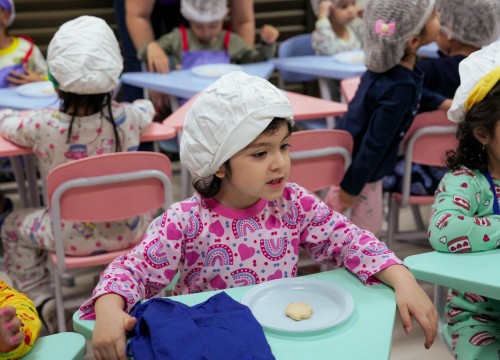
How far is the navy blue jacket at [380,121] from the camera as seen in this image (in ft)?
8.41

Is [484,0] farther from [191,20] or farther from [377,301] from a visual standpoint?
[377,301]

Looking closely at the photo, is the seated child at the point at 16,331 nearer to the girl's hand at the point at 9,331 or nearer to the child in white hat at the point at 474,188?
the girl's hand at the point at 9,331

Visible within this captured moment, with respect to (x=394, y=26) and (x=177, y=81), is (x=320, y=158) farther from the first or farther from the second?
(x=177, y=81)

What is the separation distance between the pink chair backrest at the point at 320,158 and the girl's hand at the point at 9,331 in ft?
4.43

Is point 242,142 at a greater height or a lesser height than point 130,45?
greater

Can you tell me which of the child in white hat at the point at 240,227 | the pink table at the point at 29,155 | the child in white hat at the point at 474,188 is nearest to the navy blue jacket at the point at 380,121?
the child in white hat at the point at 474,188

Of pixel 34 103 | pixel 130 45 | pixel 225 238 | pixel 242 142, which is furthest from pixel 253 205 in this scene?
pixel 130 45

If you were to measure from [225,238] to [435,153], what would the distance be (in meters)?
1.45

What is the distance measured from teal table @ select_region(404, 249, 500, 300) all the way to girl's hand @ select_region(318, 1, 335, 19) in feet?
11.3

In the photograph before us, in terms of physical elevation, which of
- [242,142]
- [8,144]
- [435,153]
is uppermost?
[242,142]

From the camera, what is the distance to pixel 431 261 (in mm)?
1450

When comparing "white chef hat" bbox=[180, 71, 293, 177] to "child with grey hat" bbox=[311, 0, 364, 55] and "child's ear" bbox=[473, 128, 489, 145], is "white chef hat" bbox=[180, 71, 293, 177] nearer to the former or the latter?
"child's ear" bbox=[473, 128, 489, 145]

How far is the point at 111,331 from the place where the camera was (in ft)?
3.88

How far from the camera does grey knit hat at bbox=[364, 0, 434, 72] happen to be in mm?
2572
